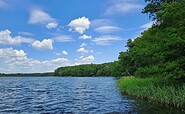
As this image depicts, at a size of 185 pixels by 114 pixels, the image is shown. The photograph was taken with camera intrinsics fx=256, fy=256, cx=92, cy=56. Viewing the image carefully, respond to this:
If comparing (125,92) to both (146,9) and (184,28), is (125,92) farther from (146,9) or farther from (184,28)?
(184,28)

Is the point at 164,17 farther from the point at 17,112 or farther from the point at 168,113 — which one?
the point at 17,112

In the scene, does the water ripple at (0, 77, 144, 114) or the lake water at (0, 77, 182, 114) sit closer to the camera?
the lake water at (0, 77, 182, 114)

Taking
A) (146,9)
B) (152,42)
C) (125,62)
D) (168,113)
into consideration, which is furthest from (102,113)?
(125,62)

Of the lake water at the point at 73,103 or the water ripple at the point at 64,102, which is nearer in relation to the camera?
the lake water at the point at 73,103

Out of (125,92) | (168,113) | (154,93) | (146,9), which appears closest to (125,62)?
(125,92)

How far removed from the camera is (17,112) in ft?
81.4

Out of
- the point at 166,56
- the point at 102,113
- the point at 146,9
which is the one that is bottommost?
the point at 102,113

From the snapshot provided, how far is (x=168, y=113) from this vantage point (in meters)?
20.9

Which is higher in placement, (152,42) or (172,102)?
(152,42)

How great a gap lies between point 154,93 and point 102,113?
6.49m

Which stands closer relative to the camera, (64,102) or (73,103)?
(73,103)

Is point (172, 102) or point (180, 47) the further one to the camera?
point (180, 47)

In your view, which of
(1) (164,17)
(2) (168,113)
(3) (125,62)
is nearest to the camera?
(2) (168,113)

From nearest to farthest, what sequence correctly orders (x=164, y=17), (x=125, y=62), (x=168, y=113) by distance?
(x=168, y=113)
(x=164, y=17)
(x=125, y=62)
